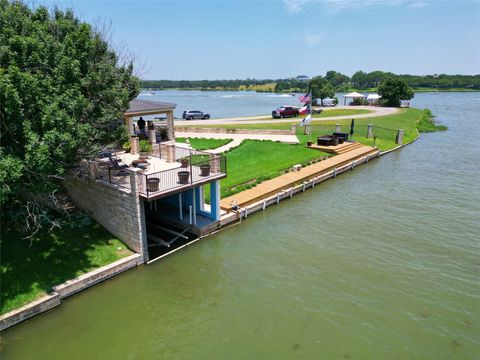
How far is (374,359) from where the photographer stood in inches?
328

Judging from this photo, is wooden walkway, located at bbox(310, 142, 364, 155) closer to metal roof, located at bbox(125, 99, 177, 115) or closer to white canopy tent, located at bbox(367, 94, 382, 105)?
metal roof, located at bbox(125, 99, 177, 115)

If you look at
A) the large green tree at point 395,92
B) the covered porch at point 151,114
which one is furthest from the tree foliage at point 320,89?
the covered porch at point 151,114

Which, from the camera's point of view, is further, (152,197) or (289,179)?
(289,179)

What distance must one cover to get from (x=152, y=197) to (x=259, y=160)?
13344mm

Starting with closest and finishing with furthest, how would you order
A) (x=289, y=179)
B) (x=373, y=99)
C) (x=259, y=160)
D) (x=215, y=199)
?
(x=215, y=199)
(x=289, y=179)
(x=259, y=160)
(x=373, y=99)

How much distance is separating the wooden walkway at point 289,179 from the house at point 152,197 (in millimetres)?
1564

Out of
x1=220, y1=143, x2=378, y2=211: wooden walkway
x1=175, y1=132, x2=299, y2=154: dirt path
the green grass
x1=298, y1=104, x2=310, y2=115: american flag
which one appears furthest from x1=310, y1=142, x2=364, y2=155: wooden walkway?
x1=298, y1=104, x2=310, y2=115: american flag

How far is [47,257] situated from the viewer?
11.4 metres

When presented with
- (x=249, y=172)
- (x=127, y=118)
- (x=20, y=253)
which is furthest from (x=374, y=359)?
(x=127, y=118)

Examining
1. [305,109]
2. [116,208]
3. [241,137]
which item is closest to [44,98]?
[116,208]

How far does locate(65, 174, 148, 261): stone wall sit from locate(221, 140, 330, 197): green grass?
20.1 ft

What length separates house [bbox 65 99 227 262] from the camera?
40.4 ft

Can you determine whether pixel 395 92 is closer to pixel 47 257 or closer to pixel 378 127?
pixel 378 127

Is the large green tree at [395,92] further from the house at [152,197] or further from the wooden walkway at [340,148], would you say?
the house at [152,197]
